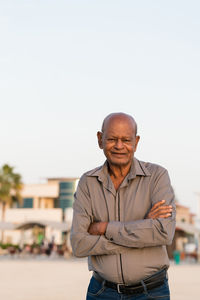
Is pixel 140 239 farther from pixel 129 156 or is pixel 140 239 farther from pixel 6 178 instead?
pixel 6 178

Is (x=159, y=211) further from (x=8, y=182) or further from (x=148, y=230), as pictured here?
(x=8, y=182)

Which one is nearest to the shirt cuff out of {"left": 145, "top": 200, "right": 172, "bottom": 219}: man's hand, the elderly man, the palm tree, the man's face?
the elderly man

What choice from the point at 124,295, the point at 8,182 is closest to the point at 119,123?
the point at 124,295

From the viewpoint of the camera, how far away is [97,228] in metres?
Answer: 2.98

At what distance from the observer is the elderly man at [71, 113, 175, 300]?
2830 mm

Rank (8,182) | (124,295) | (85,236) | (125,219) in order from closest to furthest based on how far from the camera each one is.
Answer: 1. (124,295)
2. (125,219)
3. (85,236)
4. (8,182)

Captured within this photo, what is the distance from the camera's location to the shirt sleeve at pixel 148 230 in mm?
2883

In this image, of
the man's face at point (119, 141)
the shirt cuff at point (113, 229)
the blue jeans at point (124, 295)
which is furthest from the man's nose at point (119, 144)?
the blue jeans at point (124, 295)

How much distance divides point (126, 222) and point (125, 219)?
2 cm

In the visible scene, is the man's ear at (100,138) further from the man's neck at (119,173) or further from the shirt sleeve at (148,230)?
the shirt sleeve at (148,230)

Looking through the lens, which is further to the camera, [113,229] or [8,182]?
[8,182]

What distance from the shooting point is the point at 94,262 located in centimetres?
297

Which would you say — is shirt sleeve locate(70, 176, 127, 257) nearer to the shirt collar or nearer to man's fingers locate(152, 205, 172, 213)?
the shirt collar

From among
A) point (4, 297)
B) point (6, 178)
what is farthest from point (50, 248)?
point (4, 297)
